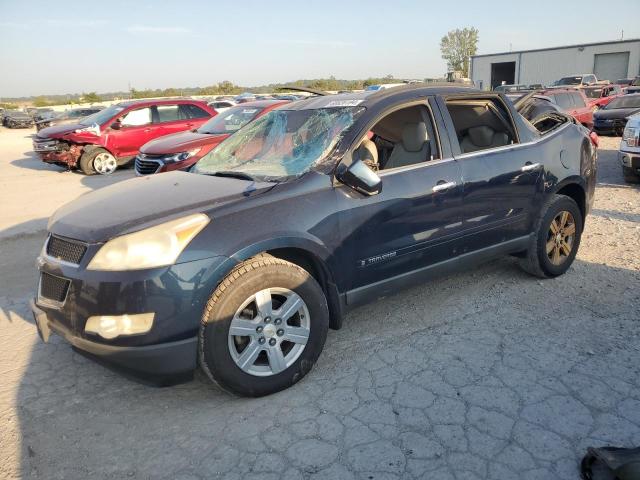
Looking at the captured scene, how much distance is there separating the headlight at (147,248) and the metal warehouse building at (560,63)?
41.3 metres

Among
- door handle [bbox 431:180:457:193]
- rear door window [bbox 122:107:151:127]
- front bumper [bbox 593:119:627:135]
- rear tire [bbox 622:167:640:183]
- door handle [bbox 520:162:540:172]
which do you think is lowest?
rear tire [bbox 622:167:640:183]

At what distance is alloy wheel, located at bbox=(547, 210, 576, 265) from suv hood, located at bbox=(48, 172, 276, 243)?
2.72m

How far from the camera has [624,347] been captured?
3.44 m

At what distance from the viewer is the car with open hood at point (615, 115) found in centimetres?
1556

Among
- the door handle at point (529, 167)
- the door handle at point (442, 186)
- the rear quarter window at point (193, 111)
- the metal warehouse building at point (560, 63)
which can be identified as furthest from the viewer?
the metal warehouse building at point (560, 63)

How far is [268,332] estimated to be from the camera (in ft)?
9.77

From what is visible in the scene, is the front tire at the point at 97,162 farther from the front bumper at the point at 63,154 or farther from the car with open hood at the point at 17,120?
the car with open hood at the point at 17,120

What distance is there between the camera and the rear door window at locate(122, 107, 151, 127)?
12742 millimetres

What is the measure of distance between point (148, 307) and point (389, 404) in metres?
1.43

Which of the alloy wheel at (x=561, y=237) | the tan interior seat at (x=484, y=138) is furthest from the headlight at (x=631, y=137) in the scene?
the tan interior seat at (x=484, y=138)

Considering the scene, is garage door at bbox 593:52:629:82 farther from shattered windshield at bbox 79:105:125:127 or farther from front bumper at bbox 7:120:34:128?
front bumper at bbox 7:120:34:128

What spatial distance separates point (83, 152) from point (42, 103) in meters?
58.6

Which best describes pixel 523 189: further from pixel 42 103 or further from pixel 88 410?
pixel 42 103

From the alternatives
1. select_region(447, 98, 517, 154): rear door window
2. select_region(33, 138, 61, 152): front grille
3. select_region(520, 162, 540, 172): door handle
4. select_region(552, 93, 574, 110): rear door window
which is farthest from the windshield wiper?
select_region(552, 93, 574, 110): rear door window
